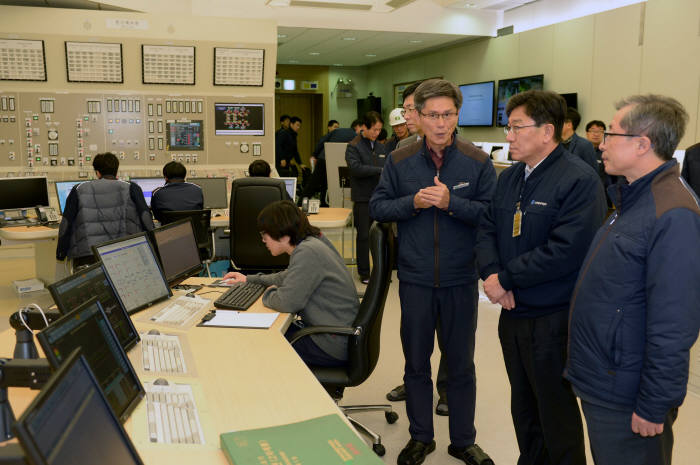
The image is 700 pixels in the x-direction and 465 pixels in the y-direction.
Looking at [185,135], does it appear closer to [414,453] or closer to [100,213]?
[100,213]

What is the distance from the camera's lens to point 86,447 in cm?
104

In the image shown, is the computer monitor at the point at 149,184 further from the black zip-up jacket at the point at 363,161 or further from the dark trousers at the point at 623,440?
the dark trousers at the point at 623,440

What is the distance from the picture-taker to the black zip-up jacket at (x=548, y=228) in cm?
210

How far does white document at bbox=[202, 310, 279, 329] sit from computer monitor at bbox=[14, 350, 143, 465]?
1311 millimetres

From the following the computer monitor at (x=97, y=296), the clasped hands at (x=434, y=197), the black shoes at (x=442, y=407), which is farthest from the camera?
the black shoes at (x=442, y=407)

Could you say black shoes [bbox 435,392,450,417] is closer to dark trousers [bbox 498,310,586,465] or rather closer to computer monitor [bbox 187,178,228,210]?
dark trousers [bbox 498,310,586,465]

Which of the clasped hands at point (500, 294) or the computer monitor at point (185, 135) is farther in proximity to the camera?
the computer monitor at point (185, 135)

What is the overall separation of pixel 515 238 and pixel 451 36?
8.17 meters

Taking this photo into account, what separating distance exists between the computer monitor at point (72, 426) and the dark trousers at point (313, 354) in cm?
155

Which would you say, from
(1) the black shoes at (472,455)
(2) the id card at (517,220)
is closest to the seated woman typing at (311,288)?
(1) the black shoes at (472,455)

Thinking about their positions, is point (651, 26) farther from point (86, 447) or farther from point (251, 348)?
point (86, 447)

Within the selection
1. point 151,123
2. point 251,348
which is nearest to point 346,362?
point 251,348

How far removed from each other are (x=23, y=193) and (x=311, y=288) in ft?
→ 13.4

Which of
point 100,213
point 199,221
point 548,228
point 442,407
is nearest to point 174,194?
point 199,221
